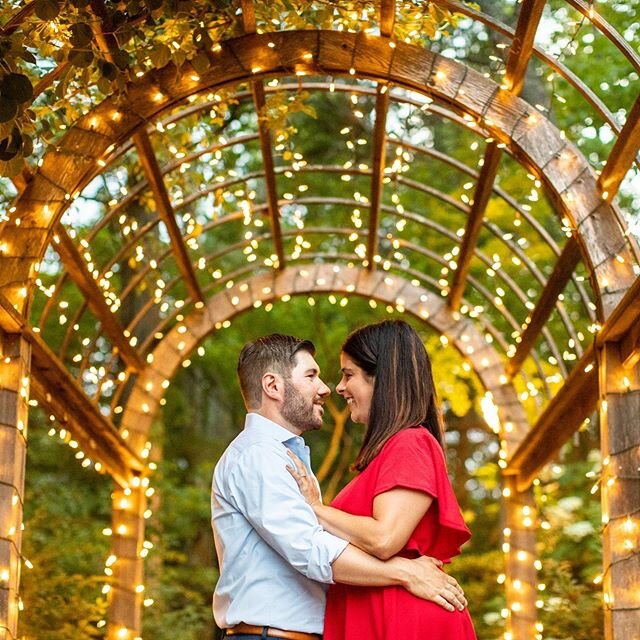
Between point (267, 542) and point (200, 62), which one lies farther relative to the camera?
point (200, 62)

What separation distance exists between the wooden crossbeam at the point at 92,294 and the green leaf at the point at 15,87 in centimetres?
212

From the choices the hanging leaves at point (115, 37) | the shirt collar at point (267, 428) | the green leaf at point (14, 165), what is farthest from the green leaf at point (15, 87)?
the shirt collar at point (267, 428)

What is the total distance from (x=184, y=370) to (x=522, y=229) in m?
5.57

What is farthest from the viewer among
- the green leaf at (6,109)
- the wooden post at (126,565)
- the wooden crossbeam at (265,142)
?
the wooden post at (126,565)

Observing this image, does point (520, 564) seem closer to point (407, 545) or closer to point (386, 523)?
point (407, 545)

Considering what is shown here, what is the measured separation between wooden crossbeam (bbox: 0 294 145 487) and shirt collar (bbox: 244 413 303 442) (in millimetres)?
1234

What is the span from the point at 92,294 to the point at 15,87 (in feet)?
11.0

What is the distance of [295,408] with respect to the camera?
3146 millimetres

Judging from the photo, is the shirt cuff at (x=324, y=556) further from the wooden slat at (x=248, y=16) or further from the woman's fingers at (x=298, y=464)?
the wooden slat at (x=248, y=16)

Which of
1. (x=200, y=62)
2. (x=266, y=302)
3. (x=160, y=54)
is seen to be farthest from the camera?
(x=266, y=302)

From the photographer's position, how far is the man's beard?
314 cm

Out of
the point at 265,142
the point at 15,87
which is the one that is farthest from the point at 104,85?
the point at 265,142

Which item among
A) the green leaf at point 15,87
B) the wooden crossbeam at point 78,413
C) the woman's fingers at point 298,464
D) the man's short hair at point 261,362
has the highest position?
the wooden crossbeam at point 78,413

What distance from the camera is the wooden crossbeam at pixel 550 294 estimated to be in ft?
18.3
